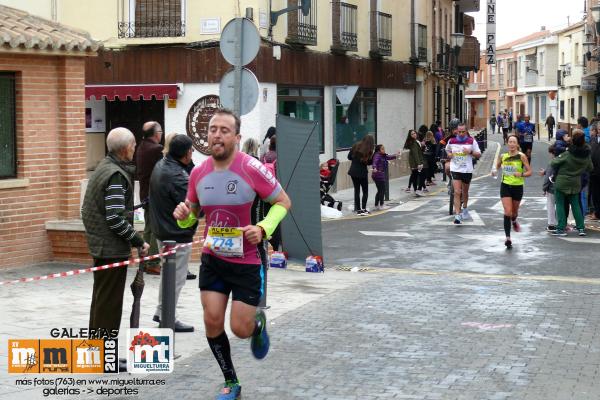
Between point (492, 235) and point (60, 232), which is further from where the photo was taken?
point (492, 235)

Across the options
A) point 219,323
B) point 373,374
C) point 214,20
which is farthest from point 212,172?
point 214,20

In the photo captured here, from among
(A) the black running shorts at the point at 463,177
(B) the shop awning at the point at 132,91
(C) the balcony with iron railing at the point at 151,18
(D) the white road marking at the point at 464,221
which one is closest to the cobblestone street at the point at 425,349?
(A) the black running shorts at the point at 463,177

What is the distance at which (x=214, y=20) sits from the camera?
22.8 metres

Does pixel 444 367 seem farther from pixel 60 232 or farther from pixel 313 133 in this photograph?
pixel 60 232

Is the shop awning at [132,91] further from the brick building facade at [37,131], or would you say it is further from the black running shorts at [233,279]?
the black running shorts at [233,279]

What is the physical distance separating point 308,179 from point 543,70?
249ft

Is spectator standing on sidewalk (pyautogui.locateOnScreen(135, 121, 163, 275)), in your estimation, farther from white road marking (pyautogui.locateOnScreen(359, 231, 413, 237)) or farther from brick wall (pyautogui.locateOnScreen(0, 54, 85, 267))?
white road marking (pyautogui.locateOnScreen(359, 231, 413, 237))

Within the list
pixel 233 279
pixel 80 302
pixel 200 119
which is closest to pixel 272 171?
pixel 80 302

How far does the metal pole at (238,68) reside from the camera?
1253 centimetres

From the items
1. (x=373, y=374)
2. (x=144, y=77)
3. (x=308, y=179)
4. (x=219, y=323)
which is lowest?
(x=373, y=374)

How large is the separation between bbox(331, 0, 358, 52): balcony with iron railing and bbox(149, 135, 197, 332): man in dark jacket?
18180 mm

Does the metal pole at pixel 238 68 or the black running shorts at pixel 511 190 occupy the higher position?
the metal pole at pixel 238 68

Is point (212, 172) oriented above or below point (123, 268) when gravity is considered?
above

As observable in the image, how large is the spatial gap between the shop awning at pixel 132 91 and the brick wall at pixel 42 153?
9.47m
